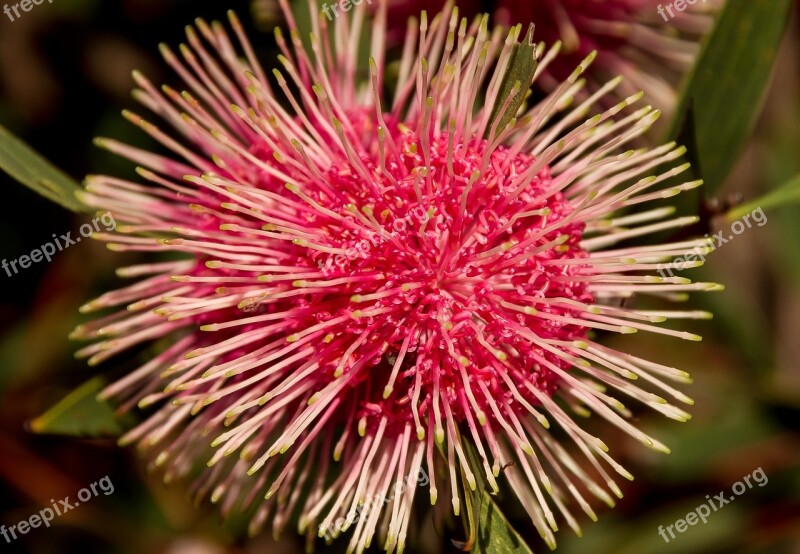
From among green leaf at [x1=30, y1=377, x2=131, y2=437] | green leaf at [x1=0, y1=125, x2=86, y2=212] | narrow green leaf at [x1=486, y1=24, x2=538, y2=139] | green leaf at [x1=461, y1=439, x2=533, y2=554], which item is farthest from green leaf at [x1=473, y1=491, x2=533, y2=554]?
green leaf at [x1=0, y1=125, x2=86, y2=212]

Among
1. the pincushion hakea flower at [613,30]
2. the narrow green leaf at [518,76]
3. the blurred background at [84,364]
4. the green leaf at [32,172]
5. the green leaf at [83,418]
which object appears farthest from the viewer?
the blurred background at [84,364]

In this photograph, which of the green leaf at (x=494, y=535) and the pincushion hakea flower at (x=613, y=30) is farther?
the pincushion hakea flower at (x=613, y=30)

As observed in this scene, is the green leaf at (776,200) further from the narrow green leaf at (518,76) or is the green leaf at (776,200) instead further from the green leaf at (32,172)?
the green leaf at (32,172)

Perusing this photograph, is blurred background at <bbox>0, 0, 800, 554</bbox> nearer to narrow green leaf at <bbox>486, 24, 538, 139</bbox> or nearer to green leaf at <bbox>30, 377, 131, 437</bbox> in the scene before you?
green leaf at <bbox>30, 377, 131, 437</bbox>

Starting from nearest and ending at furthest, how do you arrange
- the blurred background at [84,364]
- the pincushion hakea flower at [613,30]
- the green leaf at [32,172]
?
the green leaf at [32,172], the pincushion hakea flower at [613,30], the blurred background at [84,364]

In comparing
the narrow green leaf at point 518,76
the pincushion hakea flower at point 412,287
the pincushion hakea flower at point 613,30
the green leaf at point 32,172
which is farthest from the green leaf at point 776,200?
the green leaf at point 32,172
